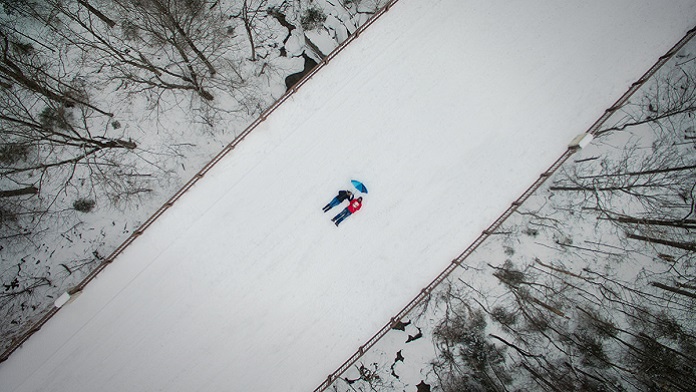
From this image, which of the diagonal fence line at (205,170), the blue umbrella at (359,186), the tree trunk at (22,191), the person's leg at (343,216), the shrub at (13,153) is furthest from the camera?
the tree trunk at (22,191)

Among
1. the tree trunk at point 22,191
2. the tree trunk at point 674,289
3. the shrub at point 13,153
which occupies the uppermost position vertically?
the tree trunk at point 674,289

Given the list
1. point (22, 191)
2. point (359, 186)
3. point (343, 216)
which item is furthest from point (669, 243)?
point (22, 191)

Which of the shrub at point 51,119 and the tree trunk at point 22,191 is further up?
the shrub at point 51,119

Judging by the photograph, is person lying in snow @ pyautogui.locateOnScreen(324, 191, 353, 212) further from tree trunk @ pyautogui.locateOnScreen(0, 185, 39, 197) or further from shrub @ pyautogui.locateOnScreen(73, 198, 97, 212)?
tree trunk @ pyautogui.locateOnScreen(0, 185, 39, 197)

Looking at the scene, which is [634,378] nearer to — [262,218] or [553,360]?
[553,360]

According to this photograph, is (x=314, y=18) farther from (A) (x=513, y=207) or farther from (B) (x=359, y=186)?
(A) (x=513, y=207)

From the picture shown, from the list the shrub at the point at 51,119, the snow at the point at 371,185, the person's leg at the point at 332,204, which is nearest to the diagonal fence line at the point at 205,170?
the snow at the point at 371,185

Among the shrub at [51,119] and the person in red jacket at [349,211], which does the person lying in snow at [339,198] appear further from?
the shrub at [51,119]

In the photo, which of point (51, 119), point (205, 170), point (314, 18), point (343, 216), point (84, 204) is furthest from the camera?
point (314, 18)
